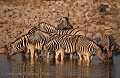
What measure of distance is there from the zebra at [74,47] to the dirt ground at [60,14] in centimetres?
726

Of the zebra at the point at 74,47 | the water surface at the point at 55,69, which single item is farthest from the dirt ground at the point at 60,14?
the water surface at the point at 55,69

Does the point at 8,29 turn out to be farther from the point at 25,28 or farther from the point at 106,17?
the point at 106,17

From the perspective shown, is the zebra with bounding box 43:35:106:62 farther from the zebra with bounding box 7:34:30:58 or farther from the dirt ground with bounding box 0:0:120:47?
the dirt ground with bounding box 0:0:120:47

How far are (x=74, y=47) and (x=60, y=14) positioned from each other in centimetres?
1147

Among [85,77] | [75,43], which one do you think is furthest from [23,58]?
[85,77]

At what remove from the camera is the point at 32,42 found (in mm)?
23844

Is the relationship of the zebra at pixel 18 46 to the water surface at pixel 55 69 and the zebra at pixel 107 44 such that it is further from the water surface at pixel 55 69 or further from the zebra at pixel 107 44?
the zebra at pixel 107 44

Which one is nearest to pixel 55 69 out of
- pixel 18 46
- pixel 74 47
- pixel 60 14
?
pixel 74 47

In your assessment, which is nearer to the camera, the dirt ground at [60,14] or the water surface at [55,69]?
the water surface at [55,69]

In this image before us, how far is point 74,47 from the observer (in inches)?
915

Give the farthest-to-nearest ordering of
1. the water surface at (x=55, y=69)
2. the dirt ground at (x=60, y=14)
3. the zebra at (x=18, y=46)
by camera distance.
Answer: the dirt ground at (x=60, y=14) < the zebra at (x=18, y=46) < the water surface at (x=55, y=69)

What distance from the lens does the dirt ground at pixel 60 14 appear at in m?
32.0

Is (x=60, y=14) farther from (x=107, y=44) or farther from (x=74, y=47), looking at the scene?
(x=74, y=47)

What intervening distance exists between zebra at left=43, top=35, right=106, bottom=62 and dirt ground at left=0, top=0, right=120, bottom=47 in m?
7.26
